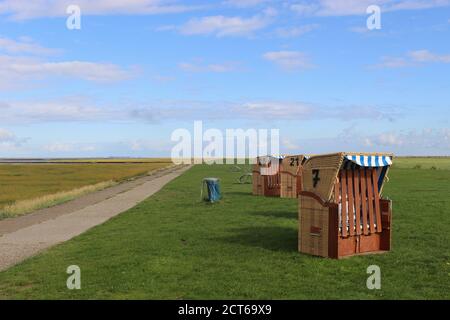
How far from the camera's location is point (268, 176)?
2461 cm

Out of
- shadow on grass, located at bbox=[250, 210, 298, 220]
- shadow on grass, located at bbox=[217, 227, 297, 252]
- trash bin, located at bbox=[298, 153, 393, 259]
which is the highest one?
trash bin, located at bbox=[298, 153, 393, 259]

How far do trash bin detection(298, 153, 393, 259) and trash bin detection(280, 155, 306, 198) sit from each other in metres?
12.1

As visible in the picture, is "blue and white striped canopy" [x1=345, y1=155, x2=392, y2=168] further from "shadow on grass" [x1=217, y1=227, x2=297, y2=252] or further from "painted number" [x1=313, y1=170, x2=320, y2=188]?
"shadow on grass" [x1=217, y1=227, x2=297, y2=252]

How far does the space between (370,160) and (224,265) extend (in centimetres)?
345

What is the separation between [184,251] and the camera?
36.0 feet

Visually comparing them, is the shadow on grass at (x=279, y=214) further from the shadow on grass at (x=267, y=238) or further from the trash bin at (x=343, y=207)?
the trash bin at (x=343, y=207)

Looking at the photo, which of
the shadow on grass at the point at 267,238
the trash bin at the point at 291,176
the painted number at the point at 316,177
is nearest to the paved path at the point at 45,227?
the shadow on grass at the point at 267,238

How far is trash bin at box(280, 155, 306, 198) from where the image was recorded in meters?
23.1

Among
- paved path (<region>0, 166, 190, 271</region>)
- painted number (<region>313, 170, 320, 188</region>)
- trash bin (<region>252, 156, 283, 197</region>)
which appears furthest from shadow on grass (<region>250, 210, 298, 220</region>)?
trash bin (<region>252, 156, 283, 197</region>)

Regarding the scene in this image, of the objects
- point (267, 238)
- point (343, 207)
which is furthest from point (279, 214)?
point (343, 207)

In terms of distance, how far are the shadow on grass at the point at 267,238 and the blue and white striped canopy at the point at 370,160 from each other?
94.0 inches
